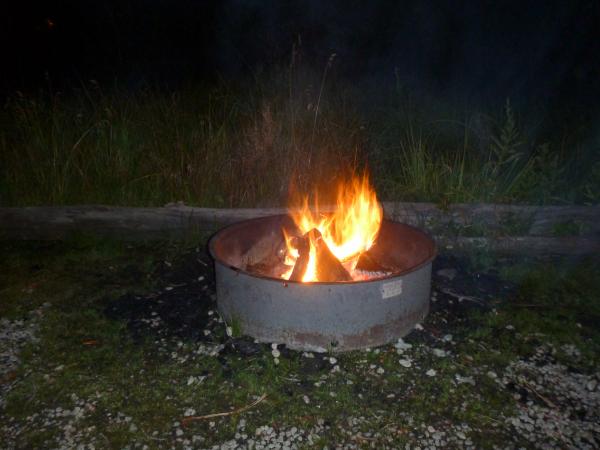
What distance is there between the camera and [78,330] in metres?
3.27

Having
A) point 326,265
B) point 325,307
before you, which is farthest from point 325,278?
point 325,307

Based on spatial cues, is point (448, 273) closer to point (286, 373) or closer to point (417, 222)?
point (417, 222)

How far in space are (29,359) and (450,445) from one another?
230cm

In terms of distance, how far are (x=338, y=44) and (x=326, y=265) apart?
7804 millimetres

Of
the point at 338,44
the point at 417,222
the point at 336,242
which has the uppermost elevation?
the point at 338,44

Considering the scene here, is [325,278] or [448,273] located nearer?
[325,278]

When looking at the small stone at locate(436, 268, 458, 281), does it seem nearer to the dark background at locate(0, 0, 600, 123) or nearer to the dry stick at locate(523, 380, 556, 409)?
the dry stick at locate(523, 380, 556, 409)

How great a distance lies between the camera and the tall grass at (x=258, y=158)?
15.9 feet

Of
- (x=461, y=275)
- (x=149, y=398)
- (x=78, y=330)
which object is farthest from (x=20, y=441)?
(x=461, y=275)

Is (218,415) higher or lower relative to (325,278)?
lower

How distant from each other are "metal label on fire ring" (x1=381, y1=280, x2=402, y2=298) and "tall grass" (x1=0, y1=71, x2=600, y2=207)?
71.6 inches

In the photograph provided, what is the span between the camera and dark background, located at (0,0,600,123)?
7.84m

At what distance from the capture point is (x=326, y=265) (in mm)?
3188

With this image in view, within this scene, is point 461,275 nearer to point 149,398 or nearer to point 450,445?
point 450,445
